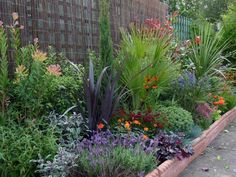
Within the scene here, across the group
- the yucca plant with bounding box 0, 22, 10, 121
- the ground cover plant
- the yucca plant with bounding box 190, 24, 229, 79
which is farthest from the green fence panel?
the yucca plant with bounding box 0, 22, 10, 121

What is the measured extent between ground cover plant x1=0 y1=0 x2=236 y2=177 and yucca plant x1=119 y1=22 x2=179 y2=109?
0.02 meters

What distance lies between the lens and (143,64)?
224 inches

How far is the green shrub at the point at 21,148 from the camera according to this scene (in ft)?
10.9

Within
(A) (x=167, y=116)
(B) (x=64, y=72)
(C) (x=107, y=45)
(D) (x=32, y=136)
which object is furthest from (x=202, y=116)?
(D) (x=32, y=136)

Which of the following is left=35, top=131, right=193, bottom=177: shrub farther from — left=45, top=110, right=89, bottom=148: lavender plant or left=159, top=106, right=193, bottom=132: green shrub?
left=159, top=106, right=193, bottom=132: green shrub

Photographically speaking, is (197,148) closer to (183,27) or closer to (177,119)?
(177,119)

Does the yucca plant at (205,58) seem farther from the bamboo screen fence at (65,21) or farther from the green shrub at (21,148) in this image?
the green shrub at (21,148)

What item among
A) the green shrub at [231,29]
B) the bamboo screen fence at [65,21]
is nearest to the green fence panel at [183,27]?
the green shrub at [231,29]

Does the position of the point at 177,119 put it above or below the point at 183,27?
below

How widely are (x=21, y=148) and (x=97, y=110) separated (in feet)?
5.00

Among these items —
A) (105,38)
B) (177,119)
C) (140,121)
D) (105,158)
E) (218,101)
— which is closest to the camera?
(105,158)

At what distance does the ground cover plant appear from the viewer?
3537mm

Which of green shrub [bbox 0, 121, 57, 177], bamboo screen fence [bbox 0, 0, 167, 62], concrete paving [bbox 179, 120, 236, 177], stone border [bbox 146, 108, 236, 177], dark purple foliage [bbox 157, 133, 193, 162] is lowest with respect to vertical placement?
concrete paving [bbox 179, 120, 236, 177]

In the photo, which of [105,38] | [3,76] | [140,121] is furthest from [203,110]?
[3,76]
